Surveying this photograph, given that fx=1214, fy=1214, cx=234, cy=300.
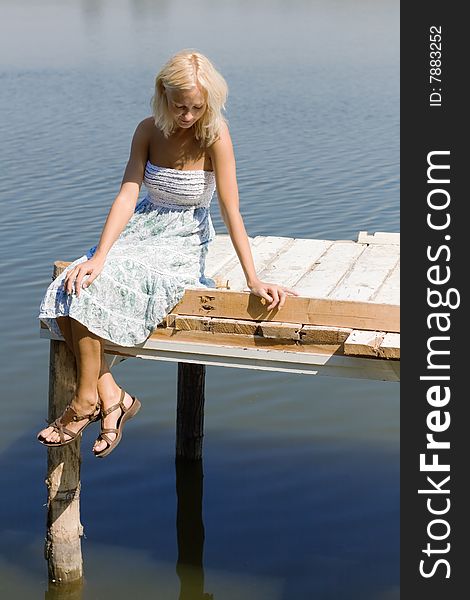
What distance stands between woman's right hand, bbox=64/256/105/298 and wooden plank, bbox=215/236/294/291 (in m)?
0.74

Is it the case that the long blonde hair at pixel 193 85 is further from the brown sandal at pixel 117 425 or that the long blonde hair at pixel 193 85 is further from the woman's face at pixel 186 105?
the brown sandal at pixel 117 425

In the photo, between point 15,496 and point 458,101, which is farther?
point 15,496

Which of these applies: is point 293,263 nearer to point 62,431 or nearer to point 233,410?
point 62,431

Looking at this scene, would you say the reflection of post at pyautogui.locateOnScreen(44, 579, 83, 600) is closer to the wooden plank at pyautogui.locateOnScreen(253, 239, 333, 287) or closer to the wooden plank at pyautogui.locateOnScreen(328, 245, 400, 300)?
the wooden plank at pyautogui.locateOnScreen(253, 239, 333, 287)

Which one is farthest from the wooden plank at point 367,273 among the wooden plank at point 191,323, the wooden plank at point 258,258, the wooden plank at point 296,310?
the wooden plank at point 191,323

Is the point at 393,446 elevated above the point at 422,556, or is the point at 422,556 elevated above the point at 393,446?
the point at 393,446

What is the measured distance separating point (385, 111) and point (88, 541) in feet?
46.9

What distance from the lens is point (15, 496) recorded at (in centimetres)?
767

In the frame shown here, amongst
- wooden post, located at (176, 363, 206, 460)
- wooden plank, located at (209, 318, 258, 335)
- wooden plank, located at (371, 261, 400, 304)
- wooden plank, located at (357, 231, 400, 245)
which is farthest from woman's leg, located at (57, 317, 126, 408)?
wooden post, located at (176, 363, 206, 460)

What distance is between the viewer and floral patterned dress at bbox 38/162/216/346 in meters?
5.66

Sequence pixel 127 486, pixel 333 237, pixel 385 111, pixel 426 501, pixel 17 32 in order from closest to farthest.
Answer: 1. pixel 426 501
2. pixel 127 486
3. pixel 333 237
4. pixel 385 111
5. pixel 17 32

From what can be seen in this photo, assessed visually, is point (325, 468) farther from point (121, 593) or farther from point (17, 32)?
Result: point (17, 32)

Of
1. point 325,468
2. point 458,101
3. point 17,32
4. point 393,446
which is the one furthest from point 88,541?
point 17,32

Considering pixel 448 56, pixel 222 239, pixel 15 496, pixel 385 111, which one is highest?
pixel 385 111
